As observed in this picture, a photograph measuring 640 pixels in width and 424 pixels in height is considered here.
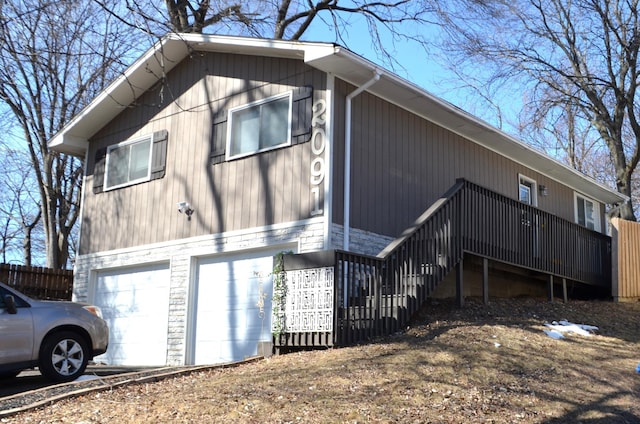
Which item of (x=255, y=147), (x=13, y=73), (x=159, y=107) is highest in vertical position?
(x=13, y=73)

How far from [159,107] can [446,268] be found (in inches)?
276

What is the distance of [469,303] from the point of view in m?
11.8

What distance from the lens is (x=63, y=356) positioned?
924 centimetres

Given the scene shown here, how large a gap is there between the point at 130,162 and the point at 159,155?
1.07 metres

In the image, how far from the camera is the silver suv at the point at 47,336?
8727 mm

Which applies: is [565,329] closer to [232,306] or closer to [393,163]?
[393,163]

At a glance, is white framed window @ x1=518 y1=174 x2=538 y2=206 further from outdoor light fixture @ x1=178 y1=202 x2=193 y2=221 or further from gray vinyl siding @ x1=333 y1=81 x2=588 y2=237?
outdoor light fixture @ x1=178 y1=202 x2=193 y2=221

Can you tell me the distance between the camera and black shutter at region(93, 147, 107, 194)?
15.2m

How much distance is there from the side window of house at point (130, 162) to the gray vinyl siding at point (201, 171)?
Answer: 14 cm

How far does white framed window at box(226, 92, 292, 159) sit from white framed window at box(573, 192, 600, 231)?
397 inches

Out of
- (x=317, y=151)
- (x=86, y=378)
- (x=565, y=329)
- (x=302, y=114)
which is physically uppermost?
(x=302, y=114)

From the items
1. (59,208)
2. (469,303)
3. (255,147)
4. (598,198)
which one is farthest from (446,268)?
(59,208)

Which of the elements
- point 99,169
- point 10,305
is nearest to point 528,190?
point 99,169

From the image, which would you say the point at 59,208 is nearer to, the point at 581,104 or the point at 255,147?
the point at 255,147
